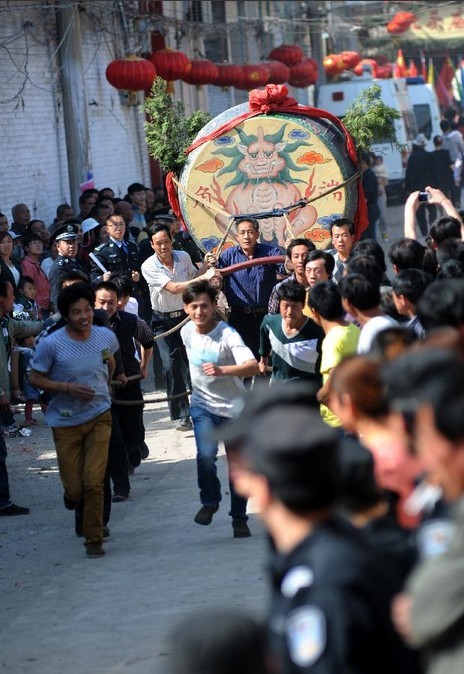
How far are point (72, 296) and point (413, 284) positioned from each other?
2108mm

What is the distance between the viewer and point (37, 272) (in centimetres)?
1395

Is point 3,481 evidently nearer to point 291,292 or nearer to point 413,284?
point 291,292

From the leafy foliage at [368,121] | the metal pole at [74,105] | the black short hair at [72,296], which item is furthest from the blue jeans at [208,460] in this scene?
the metal pole at [74,105]

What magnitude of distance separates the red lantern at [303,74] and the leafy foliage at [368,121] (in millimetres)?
15929

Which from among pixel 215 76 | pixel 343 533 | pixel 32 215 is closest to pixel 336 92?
pixel 215 76

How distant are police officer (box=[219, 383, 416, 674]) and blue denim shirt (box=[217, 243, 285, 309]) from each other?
737 cm

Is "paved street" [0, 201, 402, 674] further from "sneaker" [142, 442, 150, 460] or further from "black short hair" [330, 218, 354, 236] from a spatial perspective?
"black short hair" [330, 218, 354, 236]

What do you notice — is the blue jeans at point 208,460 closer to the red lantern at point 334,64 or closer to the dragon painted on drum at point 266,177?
the dragon painted on drum at point 266,177

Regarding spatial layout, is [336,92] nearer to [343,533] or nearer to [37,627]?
[37,627]

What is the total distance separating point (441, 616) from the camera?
3053 millimetres

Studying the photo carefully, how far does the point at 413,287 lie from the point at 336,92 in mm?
26873

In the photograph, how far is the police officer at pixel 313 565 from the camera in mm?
2992

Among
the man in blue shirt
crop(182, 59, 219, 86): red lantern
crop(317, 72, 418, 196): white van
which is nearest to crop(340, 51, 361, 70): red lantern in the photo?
crop(317, 72, 418, 196): white van

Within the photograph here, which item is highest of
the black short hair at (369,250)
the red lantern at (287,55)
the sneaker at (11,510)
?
the red lantern at (287,55)
